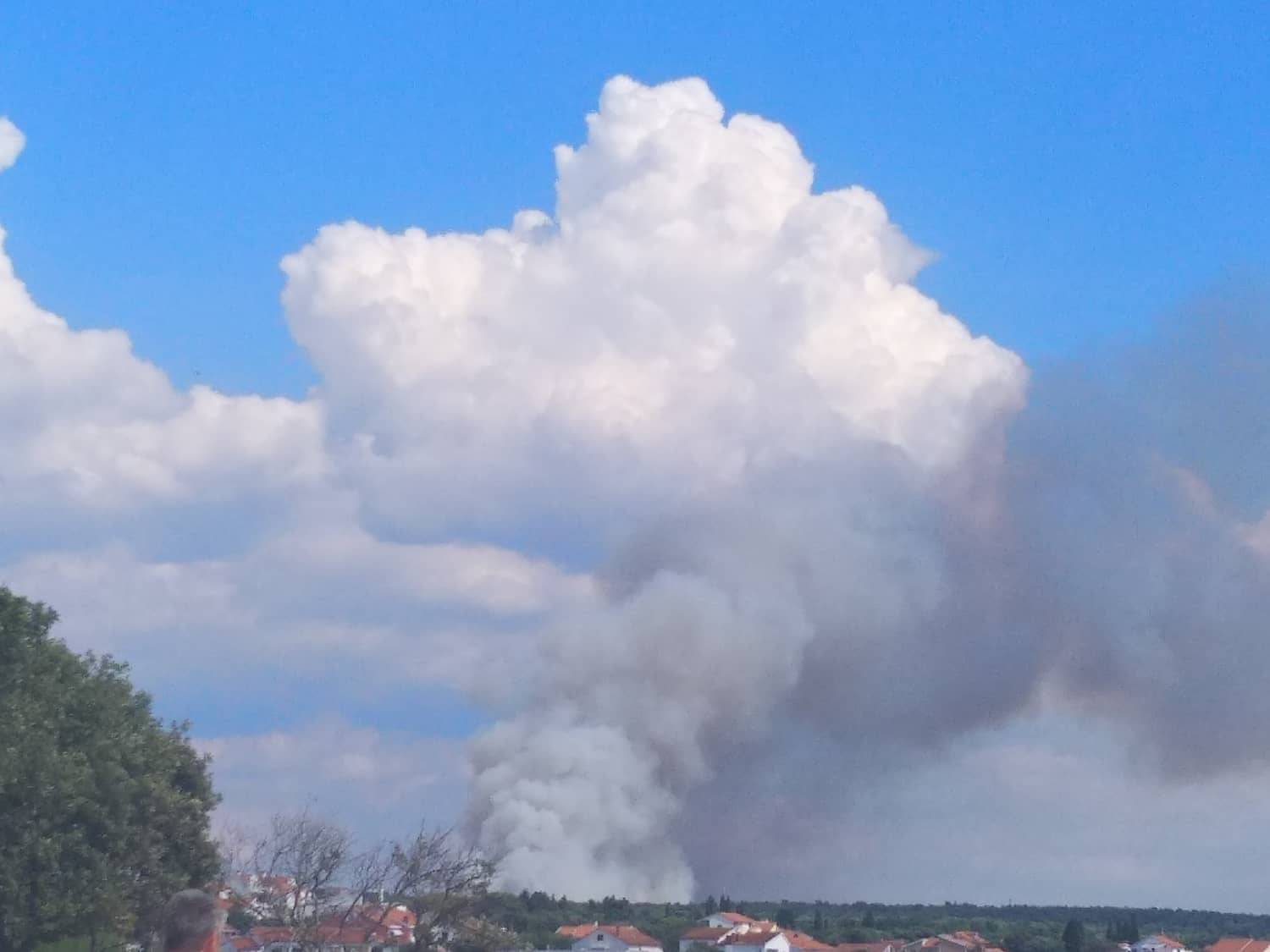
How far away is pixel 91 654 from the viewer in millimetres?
50156

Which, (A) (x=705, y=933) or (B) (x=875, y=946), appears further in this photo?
(A) (x=705, y=933)

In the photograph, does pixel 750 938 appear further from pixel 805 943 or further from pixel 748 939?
pixel 805 943

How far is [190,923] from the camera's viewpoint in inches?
359

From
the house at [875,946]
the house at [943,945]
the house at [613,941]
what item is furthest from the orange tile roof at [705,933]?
the house at [943,945]

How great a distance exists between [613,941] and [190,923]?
11437cm

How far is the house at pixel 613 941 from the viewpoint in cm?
11675

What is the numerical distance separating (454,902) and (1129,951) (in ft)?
332

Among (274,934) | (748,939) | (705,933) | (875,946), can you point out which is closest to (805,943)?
(875,946)

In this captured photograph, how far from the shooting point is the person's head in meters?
9.08

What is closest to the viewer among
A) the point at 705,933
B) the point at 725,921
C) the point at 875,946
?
the point at 875,946

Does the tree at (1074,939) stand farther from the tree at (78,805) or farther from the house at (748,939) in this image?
the tree at (78,805)

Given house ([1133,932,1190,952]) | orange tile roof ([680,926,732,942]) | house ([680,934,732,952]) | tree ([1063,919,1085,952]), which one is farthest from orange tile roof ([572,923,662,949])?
house ([1133,932,1190,952])

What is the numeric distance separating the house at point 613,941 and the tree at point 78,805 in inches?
2700

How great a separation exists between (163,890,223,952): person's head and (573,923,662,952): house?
4309 inches
